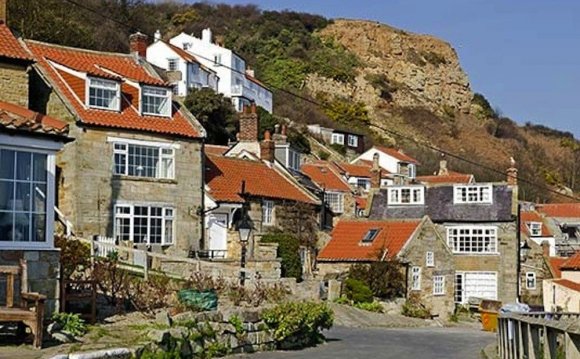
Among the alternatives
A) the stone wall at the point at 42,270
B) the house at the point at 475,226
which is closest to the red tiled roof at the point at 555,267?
the house at the point at 475,226

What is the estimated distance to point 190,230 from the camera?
38281 mm

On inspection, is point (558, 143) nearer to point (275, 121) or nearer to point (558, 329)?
point (275, 121)

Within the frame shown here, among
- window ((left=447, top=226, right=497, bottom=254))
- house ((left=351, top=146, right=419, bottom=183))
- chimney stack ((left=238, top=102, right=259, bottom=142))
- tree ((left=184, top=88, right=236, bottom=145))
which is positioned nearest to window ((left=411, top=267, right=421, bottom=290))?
window ((left=447, top=226, right=497, bottom=254))

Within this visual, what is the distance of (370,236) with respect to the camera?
149 ft

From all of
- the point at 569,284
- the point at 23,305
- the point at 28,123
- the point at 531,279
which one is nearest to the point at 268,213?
the point at 569,284

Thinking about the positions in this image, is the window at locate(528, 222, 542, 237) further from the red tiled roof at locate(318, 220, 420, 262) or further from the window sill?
the window sill

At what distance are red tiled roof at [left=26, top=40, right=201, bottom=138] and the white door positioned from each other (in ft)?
12.7

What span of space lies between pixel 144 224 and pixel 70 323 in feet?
68.7

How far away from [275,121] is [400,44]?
273 ft

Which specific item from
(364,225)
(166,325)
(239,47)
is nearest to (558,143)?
(239,47)

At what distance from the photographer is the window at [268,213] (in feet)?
140

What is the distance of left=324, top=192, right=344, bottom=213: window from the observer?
5491 cm

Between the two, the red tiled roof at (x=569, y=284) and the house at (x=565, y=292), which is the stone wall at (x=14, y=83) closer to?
the house at (x=565, y=292)

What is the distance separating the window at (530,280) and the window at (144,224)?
2505 cm
